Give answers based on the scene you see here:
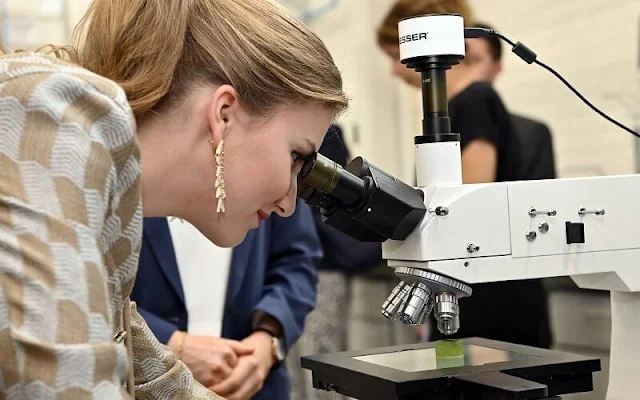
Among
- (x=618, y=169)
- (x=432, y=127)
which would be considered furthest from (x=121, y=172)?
(x=618, y=169)

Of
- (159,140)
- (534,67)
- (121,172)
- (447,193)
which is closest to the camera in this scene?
(121,172)

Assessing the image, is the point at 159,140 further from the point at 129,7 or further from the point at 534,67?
the point at 534,67

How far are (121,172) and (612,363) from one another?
828 mm

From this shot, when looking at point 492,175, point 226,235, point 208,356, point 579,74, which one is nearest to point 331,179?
point 226,235

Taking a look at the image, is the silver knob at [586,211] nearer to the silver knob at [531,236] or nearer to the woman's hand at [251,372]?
the silver knob at [531,236]

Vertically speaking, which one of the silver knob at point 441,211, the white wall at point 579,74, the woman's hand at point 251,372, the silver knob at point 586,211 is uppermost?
the white wall at point 579,74

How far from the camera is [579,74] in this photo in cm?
344

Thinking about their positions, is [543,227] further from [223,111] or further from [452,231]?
[223,111]

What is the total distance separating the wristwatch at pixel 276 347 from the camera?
6.41 ft

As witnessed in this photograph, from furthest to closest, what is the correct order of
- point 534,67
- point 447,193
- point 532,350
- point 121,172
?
point 534,67 < point 532,350 < point 447,193 < point 121,172

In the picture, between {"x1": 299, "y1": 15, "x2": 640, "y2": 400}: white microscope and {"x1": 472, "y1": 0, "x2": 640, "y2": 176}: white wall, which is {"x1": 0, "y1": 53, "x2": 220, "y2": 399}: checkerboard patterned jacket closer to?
{"x1": 299, "y1": 15, "x2": 640, "y2": 400}: white microscope

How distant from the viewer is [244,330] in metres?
1.99

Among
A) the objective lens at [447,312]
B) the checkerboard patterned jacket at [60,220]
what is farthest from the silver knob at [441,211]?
the checkerboard patterned jacket at [60,220]

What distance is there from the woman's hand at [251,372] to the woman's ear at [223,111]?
34.0 inches
